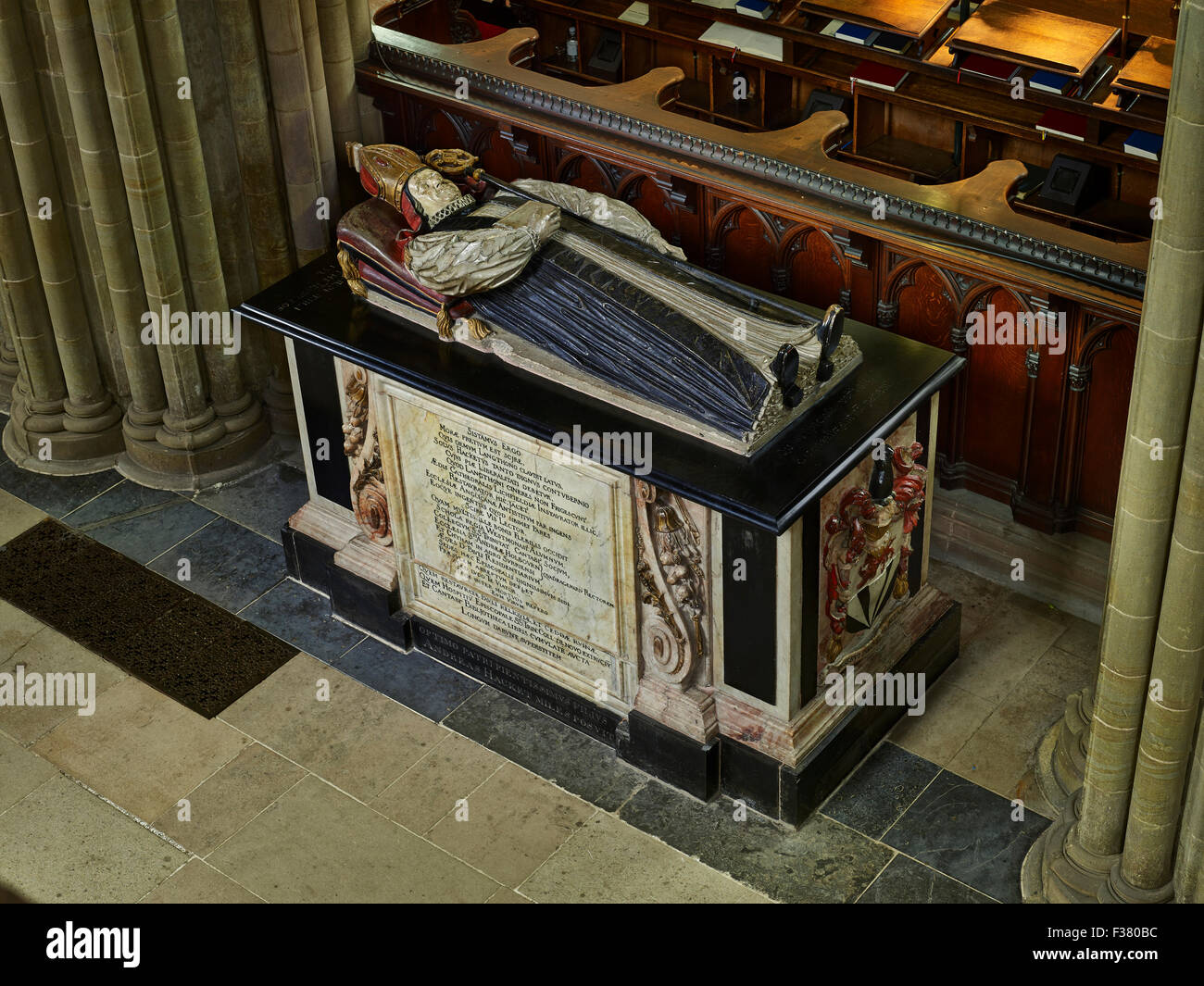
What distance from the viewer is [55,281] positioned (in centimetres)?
870

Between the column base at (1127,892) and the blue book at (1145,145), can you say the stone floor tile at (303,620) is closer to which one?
the column base at (1127,892)

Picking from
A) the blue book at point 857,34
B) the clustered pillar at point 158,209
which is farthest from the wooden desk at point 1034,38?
the clustered pillar at point 158,209

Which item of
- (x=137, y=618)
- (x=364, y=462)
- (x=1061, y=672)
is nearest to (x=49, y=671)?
(x=137, y=618)

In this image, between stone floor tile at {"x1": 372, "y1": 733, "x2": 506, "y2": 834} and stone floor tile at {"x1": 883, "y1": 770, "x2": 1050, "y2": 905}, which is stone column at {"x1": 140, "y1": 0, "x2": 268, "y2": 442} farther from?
stone floor tile at {"x1": 883, "y1": 770, "x2": 1050, "y2": 905}

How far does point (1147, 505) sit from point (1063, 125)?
3.50 m

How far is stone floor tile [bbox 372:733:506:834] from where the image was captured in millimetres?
7211

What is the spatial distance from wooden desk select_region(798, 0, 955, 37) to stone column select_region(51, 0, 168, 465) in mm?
3505

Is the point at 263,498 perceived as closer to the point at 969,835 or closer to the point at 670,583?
the point at 670,583

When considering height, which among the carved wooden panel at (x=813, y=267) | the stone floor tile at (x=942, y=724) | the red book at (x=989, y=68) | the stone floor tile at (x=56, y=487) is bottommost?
the stone floor tile at (x=942, y=724)

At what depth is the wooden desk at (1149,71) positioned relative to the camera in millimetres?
8203

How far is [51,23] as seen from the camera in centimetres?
799

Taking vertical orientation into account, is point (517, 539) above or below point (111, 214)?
below

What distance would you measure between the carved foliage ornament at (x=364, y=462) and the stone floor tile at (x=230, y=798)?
Answer: 3.50 ft

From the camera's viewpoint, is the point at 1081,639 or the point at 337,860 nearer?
the point at 337,860
